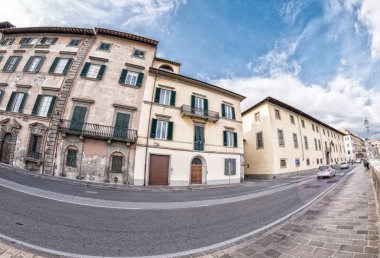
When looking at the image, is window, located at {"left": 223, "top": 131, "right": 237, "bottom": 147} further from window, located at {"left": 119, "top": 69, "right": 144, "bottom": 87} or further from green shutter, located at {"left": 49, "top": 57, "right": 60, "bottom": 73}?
green shutter, located at {"left": 49, "top": 57, "right": 60, "bottom": 73}

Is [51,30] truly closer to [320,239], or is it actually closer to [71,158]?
[71,158]

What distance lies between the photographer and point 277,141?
76.2 ft

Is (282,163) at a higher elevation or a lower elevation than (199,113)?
lower

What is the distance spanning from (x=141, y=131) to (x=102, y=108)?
4036mm

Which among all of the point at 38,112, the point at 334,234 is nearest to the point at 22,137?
the point at 38,112

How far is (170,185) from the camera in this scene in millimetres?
15406

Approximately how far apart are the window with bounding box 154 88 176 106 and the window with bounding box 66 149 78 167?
836 cm

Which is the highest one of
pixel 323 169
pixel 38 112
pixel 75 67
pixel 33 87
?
pixel 75 67

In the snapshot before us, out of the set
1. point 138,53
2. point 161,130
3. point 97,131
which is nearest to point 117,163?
point 97,131

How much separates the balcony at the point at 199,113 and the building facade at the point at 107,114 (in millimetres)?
112

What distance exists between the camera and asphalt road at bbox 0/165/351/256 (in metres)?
3.51

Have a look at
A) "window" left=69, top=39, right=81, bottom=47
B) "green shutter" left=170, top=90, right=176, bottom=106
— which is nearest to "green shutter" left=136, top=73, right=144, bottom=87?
"green shutter" left=170, top=90, right=176, bottom=106

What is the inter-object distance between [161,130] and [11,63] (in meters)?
17.9

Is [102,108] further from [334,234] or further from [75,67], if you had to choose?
[334,234]
